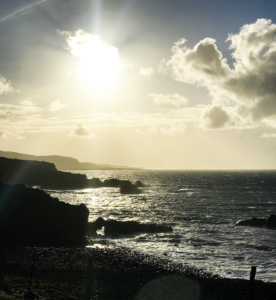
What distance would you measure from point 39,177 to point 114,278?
361 feet

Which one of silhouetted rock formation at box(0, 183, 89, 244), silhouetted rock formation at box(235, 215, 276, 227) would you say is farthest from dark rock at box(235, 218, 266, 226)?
silhouetted rock formation at box(0, 183, 89, 244)

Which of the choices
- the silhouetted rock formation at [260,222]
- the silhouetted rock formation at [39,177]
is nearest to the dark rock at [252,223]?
the silhouetted rock formation at [260,222]

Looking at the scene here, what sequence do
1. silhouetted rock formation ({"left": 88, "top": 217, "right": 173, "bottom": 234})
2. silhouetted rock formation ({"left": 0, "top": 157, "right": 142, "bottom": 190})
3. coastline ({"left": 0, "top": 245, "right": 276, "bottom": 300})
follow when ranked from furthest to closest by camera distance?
silhouetted rock formation ({"left": 0, "top": 157, "right": 142, "bottom": 190}), silhouetted rock formation ({"left": 88, "top": 217, "right": 173, "bottom": 234}), coastline ({"left": 0, "top": 245, "right": 276, "bottom": 300})

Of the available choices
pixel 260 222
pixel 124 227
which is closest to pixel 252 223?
pixel 260 222

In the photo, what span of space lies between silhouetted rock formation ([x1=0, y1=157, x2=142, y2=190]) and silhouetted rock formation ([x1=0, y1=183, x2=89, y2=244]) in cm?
6773

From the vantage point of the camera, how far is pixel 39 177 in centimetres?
12456

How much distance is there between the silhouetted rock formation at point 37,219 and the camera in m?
34.2

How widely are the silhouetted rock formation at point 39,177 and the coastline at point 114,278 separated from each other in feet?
273

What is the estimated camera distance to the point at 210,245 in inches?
1406

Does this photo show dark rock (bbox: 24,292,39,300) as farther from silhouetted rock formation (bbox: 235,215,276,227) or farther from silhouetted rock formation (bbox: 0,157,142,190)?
silhouetted rock formation (bbox: 0,157,142,190)

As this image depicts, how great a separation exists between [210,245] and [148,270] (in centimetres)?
1353

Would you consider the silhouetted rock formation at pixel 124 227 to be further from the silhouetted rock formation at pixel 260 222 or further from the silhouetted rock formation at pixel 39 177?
the silhouetted rock formation at pixel 39 177

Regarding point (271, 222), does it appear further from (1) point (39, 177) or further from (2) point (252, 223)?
(1) point (39, 177)

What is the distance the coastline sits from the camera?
19516 mm
